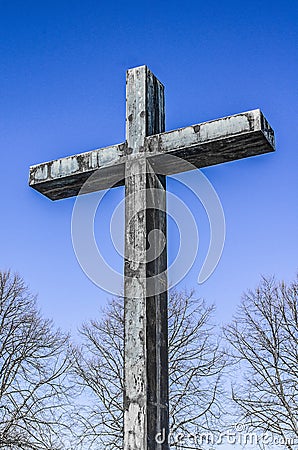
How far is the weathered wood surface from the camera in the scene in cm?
336

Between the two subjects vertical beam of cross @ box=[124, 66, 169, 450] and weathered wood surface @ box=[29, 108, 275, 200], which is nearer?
vertical beam of cross @ box=[124, 66, 169, 450]

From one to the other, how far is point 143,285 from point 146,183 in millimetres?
552

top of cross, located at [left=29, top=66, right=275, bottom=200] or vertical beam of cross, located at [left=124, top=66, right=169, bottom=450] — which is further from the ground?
top of cross, located at [left=29, top=66, right=275, bottom=200]

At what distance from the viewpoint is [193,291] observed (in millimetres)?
A: 17000

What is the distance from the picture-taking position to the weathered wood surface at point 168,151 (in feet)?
11.0

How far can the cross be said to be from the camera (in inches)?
121

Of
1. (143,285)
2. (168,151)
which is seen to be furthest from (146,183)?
(143,285)

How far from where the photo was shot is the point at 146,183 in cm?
342

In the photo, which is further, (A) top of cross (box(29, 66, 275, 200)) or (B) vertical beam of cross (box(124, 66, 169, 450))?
(A) top of cross (box(29, 66, 275, 200))

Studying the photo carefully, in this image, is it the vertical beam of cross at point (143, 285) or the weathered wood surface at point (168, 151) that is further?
the weathered wood surface at point (168, 151)

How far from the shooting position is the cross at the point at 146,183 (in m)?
3.08

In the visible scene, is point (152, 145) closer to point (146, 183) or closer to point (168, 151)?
point (168, 151)

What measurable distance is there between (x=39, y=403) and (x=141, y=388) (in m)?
15.0

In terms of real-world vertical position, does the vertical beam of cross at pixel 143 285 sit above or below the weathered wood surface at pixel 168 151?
below
